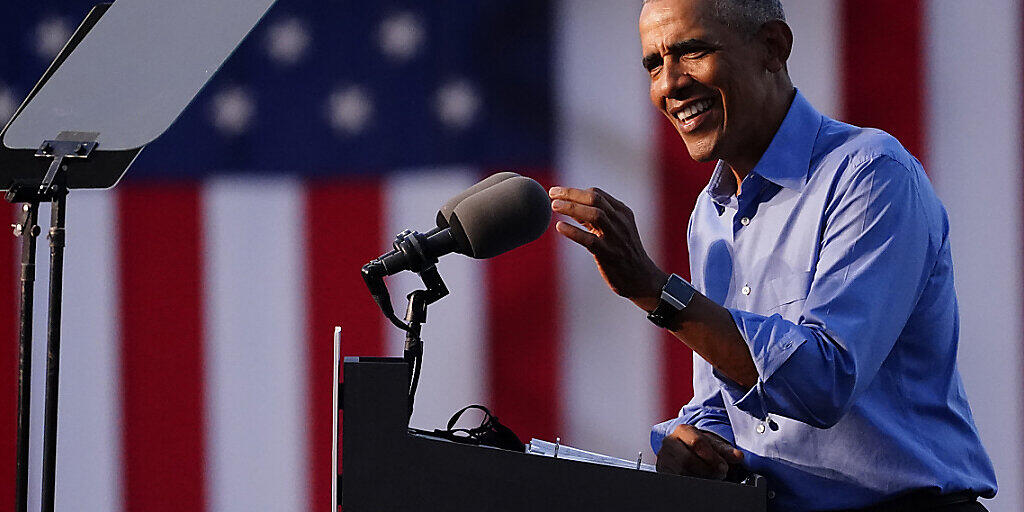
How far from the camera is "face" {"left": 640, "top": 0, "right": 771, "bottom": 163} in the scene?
140 centimetres

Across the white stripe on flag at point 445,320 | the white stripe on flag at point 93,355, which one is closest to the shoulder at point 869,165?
the white stripe on flag at point 445,320

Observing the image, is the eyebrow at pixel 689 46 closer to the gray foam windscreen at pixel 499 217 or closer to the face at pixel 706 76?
the face at pixel 706 76

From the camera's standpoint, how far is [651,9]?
1.45 metres

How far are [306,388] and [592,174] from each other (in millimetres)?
889

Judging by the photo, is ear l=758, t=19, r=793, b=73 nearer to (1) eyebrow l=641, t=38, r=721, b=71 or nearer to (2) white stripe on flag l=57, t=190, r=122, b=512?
(1) eyebrow l=641, t=38, r=721, b=71

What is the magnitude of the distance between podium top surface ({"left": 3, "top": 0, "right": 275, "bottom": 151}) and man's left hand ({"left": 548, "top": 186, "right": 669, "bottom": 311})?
83 centimetres

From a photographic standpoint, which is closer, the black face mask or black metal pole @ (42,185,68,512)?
the black face mask

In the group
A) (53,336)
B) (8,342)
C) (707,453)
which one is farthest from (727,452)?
(8,342)

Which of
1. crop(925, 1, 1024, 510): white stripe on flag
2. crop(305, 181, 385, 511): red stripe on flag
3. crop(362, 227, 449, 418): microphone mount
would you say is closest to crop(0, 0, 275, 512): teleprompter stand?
crop(362, 227, 449, 418): microphone mount

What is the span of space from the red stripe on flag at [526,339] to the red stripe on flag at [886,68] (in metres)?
0.75

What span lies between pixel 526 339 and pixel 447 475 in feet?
4.76

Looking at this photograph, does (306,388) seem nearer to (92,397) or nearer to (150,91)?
(92,397)

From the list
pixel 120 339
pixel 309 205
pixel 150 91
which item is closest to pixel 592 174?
pixel 309 205

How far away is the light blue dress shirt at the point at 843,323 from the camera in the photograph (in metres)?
1.14
